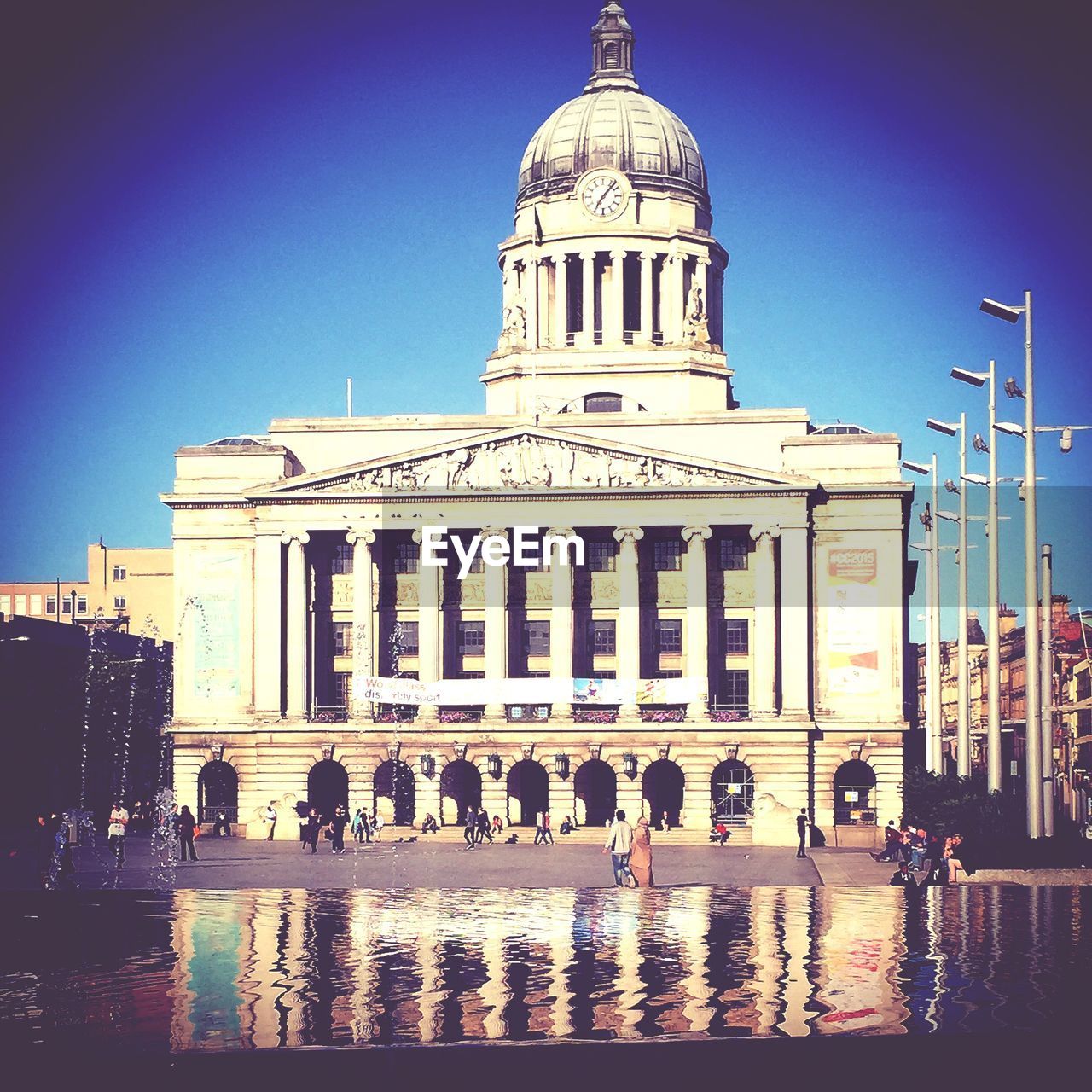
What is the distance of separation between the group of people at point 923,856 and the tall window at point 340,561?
35339mm

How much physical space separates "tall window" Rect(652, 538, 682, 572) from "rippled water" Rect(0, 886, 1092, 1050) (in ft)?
158

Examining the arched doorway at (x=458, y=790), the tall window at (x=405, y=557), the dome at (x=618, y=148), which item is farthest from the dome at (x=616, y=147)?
the arched doorway at (x=458, y=790)

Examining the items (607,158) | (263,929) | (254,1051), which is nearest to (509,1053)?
(254,1051)

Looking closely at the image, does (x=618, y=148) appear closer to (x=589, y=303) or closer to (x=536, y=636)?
(x=589, y=303)

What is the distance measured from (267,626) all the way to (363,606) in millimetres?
4533

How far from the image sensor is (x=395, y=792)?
95.9 metres

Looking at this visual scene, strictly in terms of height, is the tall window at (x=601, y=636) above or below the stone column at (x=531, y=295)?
below

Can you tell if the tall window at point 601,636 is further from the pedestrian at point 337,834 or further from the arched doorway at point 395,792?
the pedestrian at point 337,834

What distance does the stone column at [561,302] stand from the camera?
115 metres

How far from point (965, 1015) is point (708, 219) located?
95.9 meters

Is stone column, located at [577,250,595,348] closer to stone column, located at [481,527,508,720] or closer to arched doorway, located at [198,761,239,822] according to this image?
stone column, located at [481,527,508,720]

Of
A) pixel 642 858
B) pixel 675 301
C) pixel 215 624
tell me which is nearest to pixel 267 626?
pixel 215 624

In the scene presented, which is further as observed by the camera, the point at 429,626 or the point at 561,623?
the point at 429,626

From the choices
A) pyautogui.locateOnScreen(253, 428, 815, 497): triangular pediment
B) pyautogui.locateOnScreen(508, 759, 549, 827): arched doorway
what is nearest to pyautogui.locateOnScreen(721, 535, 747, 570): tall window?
pyautogui.locateOnScreen(253, 428, 815, 497): triangular pediment
